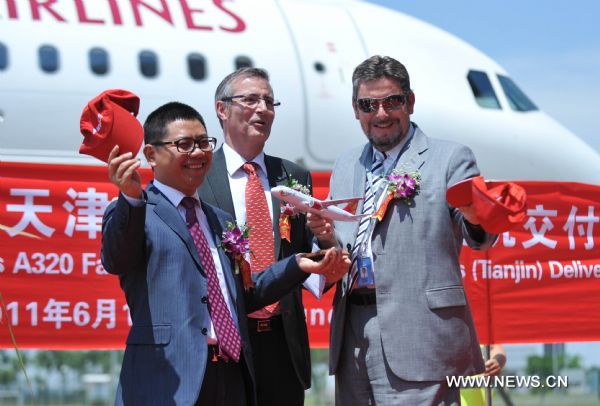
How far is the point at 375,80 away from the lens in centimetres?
365

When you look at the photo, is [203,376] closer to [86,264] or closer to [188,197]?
[188,197]

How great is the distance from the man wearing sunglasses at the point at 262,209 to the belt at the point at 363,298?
10.2 inches

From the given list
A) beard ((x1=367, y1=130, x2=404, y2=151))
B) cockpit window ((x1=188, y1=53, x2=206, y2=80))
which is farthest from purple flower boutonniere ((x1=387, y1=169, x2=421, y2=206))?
cockpit window ((x1=188, y1=53, x2=206, y2=80))

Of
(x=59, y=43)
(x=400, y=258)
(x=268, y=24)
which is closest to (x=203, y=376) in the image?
(x=400, y=258)

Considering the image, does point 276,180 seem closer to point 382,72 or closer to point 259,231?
point 259,231

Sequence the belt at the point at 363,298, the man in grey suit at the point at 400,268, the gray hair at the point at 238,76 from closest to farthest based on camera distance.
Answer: the man in grey suit at the point at 400,268
the belt at the point at 363,298
the gray hair at the point at 238,76

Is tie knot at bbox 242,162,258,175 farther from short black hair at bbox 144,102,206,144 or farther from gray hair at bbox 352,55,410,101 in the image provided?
short black hair at bbox 144,102,206,144

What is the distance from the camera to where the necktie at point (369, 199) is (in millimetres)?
3650

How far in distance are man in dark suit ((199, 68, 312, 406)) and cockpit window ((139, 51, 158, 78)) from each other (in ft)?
17.5

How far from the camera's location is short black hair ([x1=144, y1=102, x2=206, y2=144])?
10.6 ft

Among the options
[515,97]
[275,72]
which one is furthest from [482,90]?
[275,72]

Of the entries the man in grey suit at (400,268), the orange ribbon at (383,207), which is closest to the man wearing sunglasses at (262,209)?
the man in grey suit at (400,268)

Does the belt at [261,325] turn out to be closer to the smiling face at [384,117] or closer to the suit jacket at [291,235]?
the suit jacket at [291,235]

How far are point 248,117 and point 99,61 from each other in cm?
553
